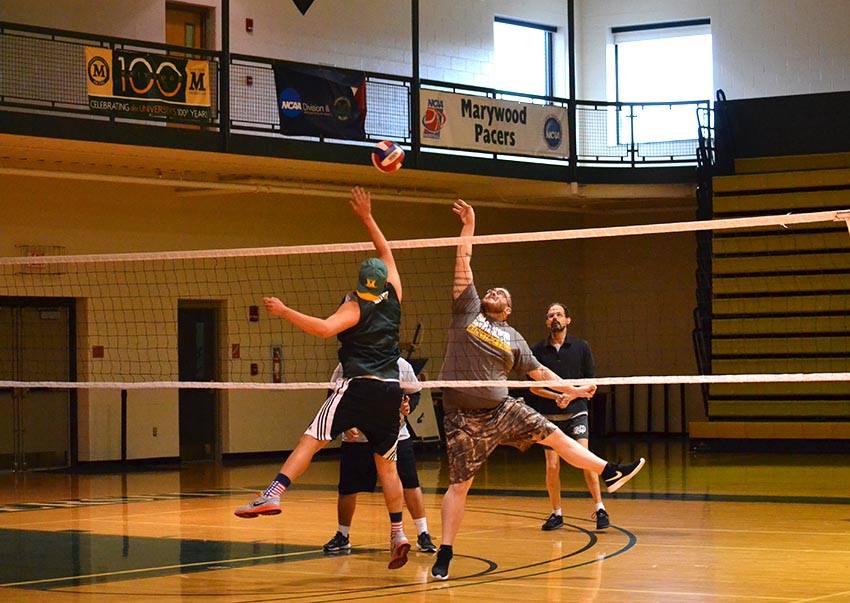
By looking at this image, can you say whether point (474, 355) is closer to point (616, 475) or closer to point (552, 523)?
point (616, 475)

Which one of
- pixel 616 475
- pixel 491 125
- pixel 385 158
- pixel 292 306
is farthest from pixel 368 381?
pixel 491 125

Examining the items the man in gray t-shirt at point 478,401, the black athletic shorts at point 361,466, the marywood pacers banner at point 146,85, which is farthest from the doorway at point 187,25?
the man in gray t-shirt at point 478,401

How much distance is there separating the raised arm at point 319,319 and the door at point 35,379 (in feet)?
39.6

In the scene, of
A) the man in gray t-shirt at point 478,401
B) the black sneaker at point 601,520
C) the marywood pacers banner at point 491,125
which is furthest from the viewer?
the marywood pacers banner at point 491,125

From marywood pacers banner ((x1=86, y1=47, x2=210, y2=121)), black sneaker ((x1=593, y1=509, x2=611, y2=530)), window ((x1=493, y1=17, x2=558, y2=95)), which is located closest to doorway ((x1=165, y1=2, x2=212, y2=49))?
marywood pacers banner ((x1=86, y1=47, x2=210, y2=121))

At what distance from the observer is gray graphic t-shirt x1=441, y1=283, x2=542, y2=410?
8656 millimetres

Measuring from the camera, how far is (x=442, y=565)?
8391mm

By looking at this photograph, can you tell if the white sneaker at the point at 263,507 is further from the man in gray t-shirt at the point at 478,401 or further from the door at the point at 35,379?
the door at the point at 35,379

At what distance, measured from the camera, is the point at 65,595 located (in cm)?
805

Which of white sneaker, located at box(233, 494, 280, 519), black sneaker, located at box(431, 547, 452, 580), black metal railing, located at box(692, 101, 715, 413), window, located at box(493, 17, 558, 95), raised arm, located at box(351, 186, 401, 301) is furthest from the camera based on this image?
window, located at box(493, 17, 558, 95)

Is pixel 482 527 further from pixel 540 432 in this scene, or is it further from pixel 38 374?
pixel 38 374

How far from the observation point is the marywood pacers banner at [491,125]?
65.8 ft

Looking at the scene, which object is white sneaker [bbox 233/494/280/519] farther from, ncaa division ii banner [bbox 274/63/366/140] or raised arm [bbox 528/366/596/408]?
ncaa division ii banner [bbox 274/63/366/140]

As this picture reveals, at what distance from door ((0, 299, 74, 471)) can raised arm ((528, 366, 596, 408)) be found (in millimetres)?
10475
